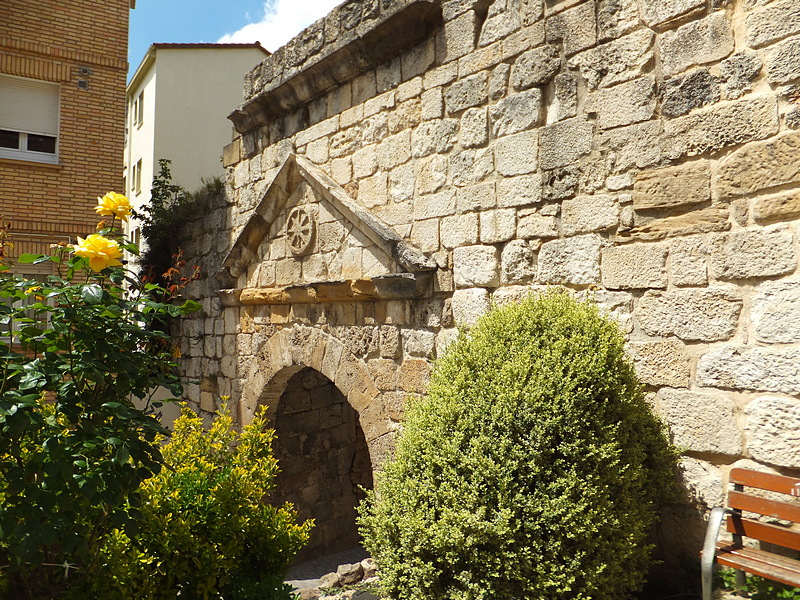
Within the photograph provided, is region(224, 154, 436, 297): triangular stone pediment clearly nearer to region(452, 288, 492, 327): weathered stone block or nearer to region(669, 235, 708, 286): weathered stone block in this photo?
region(452, 288, 492, 327): weathered stone block

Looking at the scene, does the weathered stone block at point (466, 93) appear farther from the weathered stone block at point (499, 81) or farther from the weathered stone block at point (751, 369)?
the weathered stone block at point (751, 369)

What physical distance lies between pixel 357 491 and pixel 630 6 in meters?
5.79

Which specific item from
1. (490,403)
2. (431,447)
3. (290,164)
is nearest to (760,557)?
(490,403)

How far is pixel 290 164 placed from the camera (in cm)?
565

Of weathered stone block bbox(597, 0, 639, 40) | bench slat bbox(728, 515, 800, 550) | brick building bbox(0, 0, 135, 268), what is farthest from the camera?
brick building bbox(0, 0, 135, 268)

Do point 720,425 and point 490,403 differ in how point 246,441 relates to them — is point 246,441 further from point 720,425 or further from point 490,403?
point 720,425

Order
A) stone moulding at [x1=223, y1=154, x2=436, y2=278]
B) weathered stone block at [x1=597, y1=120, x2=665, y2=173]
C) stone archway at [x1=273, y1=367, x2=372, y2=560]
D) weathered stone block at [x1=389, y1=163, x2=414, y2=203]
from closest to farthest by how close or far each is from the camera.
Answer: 1. weathered stone block at [x1=597, y1=120, x2=665, y2=173]
2. stone moulding at [x1=223, y1=154, x2=436, y2=278]
3. weathered stone block at [x1=389, y1=163, x2=414, y2=203]
4. stone archway at [x1=273, y1=367, x2=372, y2=560]

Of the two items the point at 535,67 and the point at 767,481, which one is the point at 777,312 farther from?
the point at 535,67

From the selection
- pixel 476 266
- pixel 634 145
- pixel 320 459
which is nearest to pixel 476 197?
pixel 476 266

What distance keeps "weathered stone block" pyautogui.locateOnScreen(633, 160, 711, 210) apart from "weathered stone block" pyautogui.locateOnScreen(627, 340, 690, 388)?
69cm

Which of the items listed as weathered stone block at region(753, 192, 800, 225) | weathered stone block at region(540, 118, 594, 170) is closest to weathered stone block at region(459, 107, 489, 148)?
weathered stone block at region(540, 118, 594, 170)

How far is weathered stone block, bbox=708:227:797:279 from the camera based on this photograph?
2666mm

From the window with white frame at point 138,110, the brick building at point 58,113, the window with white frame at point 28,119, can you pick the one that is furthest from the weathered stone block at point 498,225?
the window with white frame at point 138,110

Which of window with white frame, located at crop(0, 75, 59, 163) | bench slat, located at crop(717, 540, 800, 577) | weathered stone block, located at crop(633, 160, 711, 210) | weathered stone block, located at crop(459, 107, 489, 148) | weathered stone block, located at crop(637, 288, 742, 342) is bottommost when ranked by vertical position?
bench slat, located at crop(717, 540, 800, 577)
